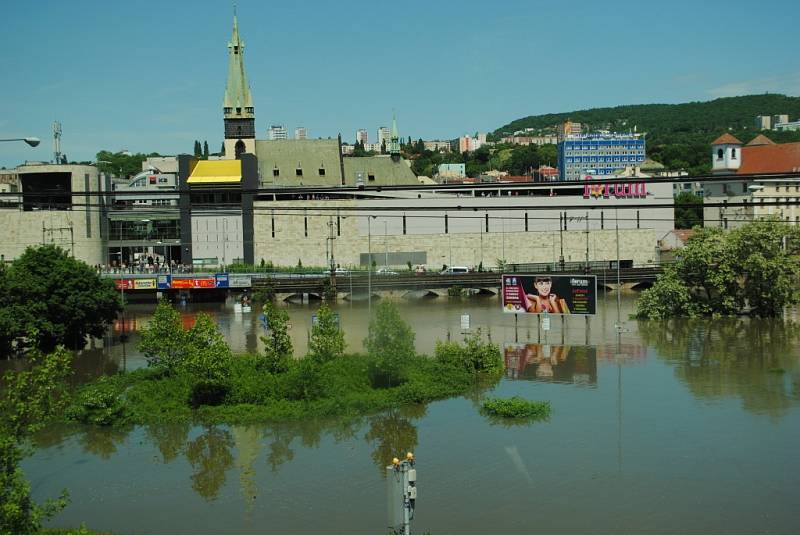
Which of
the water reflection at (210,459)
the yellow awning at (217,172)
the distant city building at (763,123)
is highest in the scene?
the distant city building at (763,123)

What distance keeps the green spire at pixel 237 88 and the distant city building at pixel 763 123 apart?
12270 centimetres

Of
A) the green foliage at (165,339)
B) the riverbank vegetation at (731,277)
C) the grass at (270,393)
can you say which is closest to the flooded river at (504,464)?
the grass at (270,393)

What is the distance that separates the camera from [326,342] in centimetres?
2375

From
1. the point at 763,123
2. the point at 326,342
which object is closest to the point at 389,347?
the point at 326,342

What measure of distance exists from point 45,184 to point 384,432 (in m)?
38.4

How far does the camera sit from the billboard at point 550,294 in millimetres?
29906

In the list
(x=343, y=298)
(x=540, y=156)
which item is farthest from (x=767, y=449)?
(x=540, y=156)

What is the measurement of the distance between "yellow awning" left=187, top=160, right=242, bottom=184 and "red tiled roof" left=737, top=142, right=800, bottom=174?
3398 cm

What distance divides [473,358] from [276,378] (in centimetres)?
548

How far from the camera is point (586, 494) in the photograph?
47.4ft

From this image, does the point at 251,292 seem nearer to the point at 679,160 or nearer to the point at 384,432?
the point at 384,432

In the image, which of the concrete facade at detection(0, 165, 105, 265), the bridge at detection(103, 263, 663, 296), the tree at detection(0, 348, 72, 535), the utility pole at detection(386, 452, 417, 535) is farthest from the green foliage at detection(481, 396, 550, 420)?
the concrete facade at detection(0, 165, 105, 265)

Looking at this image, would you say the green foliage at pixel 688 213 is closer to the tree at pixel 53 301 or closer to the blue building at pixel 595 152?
the blue building at pixel 595 152

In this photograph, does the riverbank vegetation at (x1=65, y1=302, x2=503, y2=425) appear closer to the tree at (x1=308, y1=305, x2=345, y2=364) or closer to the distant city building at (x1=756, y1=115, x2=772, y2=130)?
the tree at (x1=308, y1=305, x2=345, y2=364)
